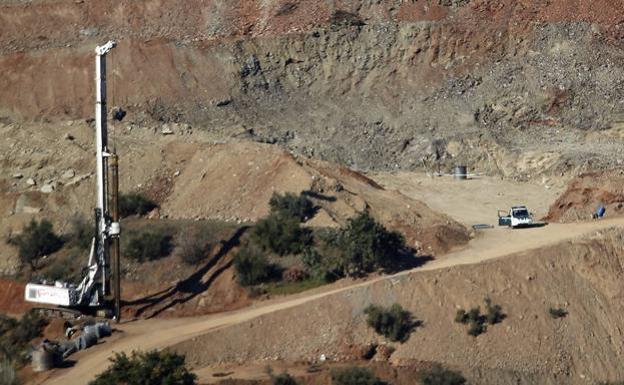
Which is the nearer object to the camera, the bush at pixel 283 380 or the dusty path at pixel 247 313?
the bush at pixel 283 380

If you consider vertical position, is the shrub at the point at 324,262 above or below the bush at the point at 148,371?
above

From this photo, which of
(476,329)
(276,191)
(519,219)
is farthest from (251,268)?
(519,219)

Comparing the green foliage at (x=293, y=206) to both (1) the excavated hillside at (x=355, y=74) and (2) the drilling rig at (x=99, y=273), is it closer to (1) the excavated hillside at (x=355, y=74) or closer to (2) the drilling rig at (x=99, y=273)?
(2) the drilling rig at (x=99, y=273)

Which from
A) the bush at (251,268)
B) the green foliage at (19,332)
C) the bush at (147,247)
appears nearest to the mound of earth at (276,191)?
the bush at (147,247)

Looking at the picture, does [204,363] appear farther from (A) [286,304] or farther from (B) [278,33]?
(B) [278,33]

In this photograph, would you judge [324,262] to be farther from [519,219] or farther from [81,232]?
[519,219]

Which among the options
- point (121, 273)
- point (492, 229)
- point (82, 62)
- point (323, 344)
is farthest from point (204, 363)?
point (82, 62)
